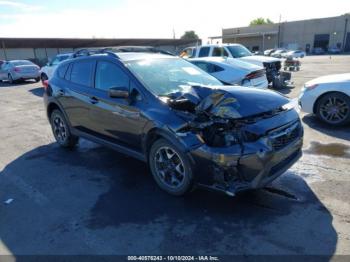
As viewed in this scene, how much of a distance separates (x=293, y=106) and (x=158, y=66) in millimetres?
2082

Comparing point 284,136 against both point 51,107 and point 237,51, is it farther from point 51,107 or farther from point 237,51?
point 237,51

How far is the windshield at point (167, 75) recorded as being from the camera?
4.21 metres

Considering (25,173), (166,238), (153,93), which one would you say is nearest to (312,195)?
(166,238)

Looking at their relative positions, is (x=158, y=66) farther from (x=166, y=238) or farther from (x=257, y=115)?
(x=166, y=238)

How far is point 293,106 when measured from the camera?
12.9 ft

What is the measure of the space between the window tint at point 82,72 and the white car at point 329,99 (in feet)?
15.8

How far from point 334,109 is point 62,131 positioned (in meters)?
5.81

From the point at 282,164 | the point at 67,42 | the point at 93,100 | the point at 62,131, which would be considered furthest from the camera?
the point at 67,42

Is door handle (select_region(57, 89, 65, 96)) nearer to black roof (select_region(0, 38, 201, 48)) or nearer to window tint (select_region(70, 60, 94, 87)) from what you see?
window tint (select_region(70, 60, 94, 87))

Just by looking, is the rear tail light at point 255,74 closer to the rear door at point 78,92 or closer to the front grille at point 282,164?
the rear door at point 78,92

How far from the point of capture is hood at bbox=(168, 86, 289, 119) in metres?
3.46

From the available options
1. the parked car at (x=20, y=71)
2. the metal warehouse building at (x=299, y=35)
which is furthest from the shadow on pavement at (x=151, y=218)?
the metal warehouse building at (x=299, y=35)

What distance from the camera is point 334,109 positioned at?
6535 mm

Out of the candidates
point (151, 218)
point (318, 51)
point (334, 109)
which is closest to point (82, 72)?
point (151, 218)
